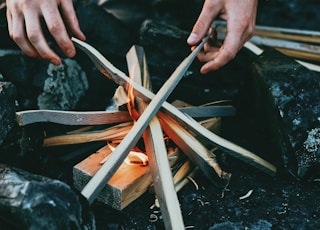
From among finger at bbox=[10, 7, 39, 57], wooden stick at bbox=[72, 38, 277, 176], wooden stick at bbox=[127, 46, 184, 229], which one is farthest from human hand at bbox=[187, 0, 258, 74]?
finger at bbox=[10, 7, 39, 57]

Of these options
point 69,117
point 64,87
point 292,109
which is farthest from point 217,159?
point 64,87

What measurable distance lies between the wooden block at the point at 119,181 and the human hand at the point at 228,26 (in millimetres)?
677

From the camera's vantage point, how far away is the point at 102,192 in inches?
91.5

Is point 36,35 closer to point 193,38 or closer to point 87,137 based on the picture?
point 87,137

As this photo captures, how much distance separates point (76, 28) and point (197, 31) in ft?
2.17

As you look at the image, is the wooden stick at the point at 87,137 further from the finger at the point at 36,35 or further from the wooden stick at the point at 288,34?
the wooden stick at the point at 288,34

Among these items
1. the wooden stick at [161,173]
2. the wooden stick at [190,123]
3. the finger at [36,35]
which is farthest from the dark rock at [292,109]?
the finger at [36,35]

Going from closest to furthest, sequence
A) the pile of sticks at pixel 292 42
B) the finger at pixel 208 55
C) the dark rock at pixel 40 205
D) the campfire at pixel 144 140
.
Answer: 1. the dark rock at pixel 40 205
2. the campfire at pixel 144 140
3. the finger at pixel 208 55
4. the pile of sticks at pixel 292 42

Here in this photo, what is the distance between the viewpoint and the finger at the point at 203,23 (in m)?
2.53

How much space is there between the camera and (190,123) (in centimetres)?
249

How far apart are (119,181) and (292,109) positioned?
107 centimetres

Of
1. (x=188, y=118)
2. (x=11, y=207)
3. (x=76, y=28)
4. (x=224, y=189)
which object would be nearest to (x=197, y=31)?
(x=188, y=118)

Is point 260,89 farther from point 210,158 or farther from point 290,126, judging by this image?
point 210,158

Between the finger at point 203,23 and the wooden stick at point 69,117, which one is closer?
the wooden stick at point 69,117
